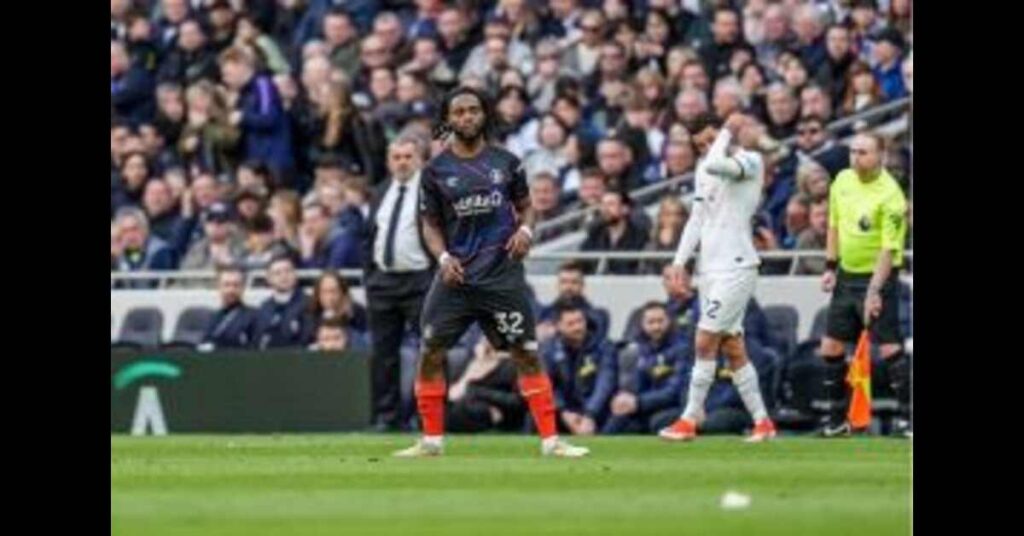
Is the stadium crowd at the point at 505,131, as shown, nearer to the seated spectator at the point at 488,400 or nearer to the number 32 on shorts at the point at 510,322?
the seated spectator at the point at 488,400

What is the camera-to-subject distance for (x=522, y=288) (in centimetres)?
2038

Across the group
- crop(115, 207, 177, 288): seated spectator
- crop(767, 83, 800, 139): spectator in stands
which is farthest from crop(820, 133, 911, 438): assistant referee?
crop(115, 207, 177, 288): seated spectator

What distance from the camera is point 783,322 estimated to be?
86.7 feet

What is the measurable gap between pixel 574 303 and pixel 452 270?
6.24 m

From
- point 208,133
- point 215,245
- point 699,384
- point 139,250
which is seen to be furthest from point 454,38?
point 699,384

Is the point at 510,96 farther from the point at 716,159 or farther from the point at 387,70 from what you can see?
the point at 716,159

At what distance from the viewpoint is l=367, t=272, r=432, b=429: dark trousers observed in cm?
2558

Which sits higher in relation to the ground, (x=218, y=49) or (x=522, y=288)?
(x=218, y=49)

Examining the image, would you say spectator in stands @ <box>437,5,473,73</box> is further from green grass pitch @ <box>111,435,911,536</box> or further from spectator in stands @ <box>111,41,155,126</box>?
green grass pitch @ <box>111,435,911,536</box>

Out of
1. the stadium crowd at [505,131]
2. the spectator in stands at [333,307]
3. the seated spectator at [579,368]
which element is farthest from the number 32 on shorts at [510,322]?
the spectator in stands at [333,307]

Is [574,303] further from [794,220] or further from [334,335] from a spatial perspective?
[334,335]
